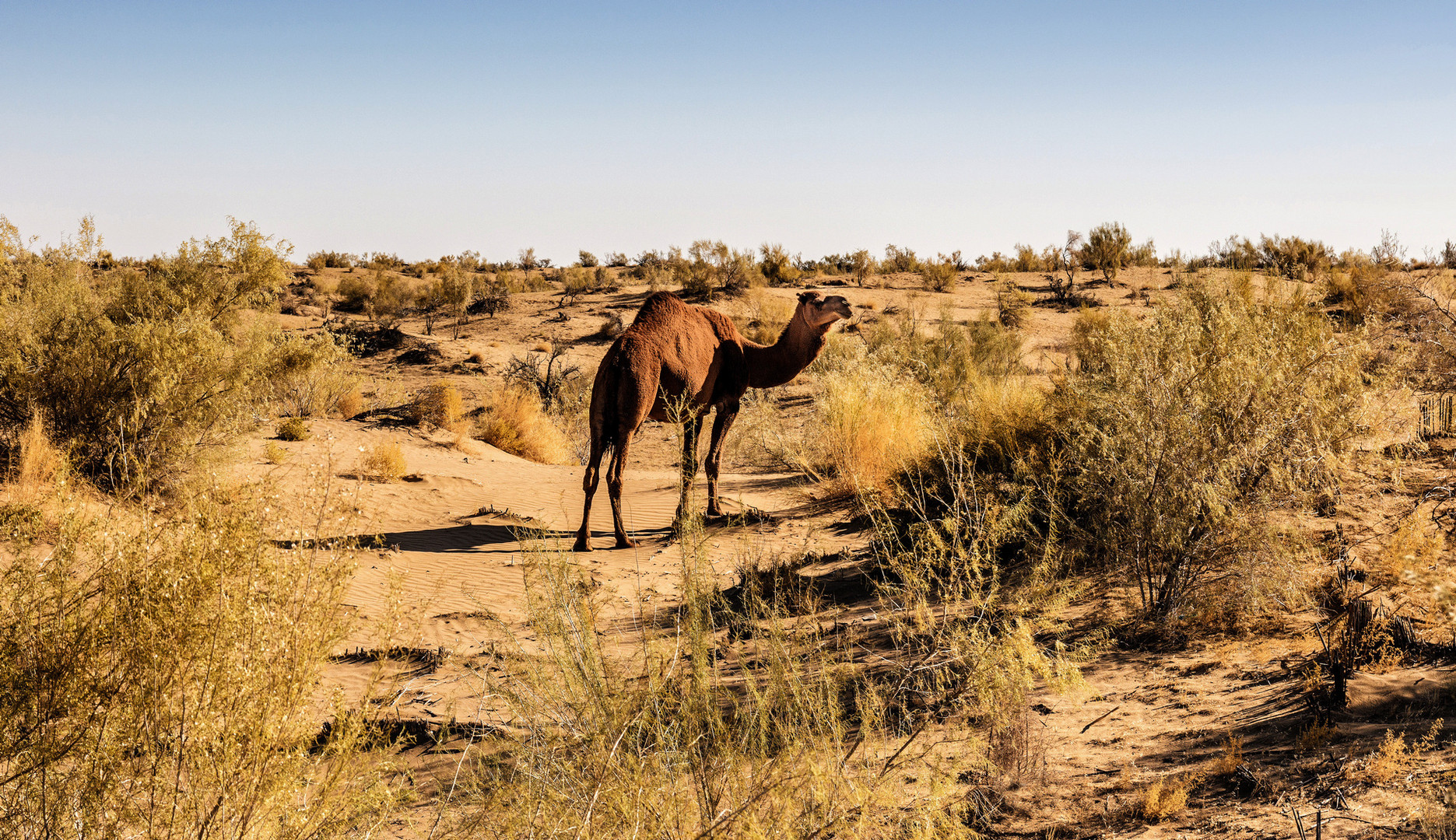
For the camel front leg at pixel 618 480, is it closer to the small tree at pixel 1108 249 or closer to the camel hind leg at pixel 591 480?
the camel hind leg at pixel 591 480

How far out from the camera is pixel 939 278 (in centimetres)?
3572

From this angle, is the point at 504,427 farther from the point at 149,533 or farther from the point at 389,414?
the point at 149,533

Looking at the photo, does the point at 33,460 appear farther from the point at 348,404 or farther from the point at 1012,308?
the point at 1012,308

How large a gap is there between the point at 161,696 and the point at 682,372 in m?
6.95

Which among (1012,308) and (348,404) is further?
(1012,308)

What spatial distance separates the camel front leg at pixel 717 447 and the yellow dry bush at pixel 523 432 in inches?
274

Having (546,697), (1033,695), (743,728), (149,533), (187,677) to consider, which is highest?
(149,533)

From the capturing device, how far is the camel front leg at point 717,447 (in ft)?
33.9

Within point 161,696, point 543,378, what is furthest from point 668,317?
point 543,378

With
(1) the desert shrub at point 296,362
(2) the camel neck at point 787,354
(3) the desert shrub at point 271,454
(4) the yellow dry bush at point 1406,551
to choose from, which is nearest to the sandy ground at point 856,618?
(3) the desert shrub at point 271,454

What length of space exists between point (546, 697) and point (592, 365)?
21.6 meters

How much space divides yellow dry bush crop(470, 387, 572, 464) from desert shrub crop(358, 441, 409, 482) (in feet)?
12.8

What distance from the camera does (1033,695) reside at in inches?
213

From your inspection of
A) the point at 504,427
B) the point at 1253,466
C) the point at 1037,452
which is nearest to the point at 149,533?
the point at 1253,466
